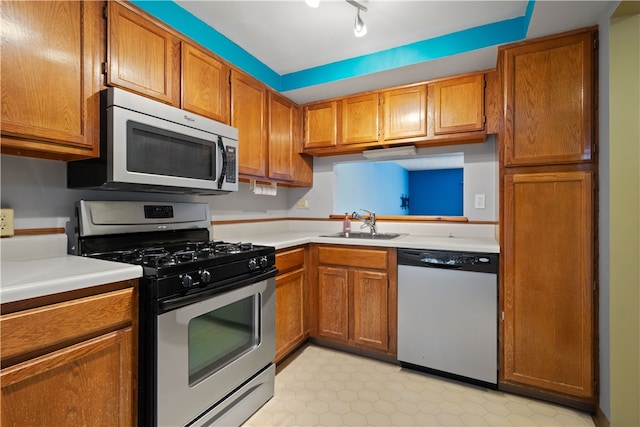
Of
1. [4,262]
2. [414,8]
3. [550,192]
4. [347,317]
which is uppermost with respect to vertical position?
[414,8]

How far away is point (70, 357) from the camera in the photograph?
1.02 m

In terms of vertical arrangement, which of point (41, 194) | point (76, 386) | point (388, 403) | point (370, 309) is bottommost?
point (388, 403)

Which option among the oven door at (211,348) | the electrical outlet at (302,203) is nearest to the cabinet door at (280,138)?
the electrical outlet at (302,203)

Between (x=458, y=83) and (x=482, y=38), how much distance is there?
347mm

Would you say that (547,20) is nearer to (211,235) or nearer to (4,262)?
(211,235)

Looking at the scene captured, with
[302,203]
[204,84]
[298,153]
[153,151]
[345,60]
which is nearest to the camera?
[153,151]

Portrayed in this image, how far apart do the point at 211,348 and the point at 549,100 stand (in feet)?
7.53

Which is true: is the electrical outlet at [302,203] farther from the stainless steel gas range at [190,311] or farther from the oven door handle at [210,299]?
A: the oven door handle at [210,299]

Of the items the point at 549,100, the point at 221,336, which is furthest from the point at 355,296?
the point at 549,100

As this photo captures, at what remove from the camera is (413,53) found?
83.6 inches

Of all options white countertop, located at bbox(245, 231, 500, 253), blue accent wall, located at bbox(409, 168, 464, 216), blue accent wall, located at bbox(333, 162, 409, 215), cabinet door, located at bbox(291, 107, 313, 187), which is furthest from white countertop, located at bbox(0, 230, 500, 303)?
blue accent wall, located at bbox(409, 168, 464, 216)

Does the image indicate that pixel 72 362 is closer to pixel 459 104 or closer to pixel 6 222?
pixel 6 222

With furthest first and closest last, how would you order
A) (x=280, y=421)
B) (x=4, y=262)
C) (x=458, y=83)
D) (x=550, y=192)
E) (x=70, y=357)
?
1. (x=458, y=83)
2. (x=550, y=192)
3. (x=280, y=421)
4. (x=4, y=262)
5. (x=70, y=357)

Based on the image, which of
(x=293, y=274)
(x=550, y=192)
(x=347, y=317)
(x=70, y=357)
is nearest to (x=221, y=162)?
(x=293, y=274)
